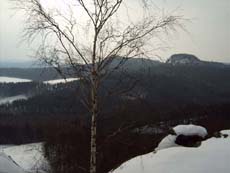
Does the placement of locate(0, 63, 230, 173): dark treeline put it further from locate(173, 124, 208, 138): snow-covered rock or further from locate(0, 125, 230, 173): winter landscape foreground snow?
locate(173, 124, 208, 138): snow-covered rock

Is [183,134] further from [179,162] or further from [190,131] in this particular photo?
[179,162]

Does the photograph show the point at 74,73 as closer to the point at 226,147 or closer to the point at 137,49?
the point at 137,49

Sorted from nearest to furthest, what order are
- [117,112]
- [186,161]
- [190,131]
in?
1. [117,112]
2. [186,161]
3. [190,131]

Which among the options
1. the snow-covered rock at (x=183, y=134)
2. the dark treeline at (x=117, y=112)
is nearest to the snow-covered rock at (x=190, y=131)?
the snow-covered rock at (x=183, y=134)

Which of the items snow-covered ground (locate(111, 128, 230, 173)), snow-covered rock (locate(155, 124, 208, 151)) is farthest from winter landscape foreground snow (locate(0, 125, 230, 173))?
snow-covered rock (locate(155, 124, 208, 151))

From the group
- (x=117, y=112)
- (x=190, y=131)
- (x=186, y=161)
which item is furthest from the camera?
(x=190, y=131)

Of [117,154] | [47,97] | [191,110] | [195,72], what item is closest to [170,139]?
[117,154]

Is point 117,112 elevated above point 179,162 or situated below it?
above

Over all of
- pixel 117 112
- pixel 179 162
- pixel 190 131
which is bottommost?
pixel 190 131

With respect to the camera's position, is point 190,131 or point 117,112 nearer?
point 117,112

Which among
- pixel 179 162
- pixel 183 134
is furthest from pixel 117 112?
pixel 183 134
